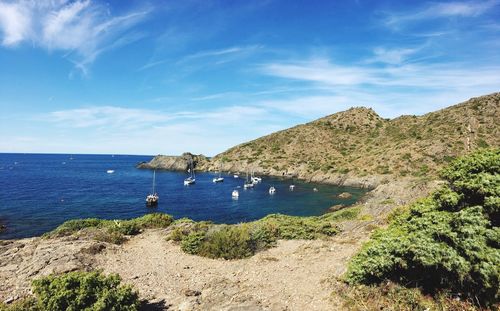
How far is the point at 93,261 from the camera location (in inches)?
568

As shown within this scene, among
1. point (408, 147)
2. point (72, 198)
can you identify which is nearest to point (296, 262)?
point (72, 198)

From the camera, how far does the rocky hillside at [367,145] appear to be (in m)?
83.9

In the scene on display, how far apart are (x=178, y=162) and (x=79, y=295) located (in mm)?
143386

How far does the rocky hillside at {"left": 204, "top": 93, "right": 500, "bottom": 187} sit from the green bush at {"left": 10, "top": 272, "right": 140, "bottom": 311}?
69.8 m

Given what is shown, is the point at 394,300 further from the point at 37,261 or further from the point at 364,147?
the point at 364,147

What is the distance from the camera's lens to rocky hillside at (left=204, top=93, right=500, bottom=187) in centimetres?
8386

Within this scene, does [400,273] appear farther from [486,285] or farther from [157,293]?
[157,293]

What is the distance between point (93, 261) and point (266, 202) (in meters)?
54.4

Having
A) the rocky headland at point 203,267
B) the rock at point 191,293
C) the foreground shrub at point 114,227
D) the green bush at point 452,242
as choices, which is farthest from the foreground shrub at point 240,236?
the green bush at point 452,242

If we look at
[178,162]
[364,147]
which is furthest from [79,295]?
[178,162]

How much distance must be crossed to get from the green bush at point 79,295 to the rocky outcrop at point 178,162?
13589 centimetres

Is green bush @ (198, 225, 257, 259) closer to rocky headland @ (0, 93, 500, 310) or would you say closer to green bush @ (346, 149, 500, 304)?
rocky headland @ (0, 93, 500, 310)

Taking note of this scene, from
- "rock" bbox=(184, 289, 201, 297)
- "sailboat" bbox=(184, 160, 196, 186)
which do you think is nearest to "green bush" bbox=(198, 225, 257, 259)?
"rock" bbox=(184, 289, 201, 297)

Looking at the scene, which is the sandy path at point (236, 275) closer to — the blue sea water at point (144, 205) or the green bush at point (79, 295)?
the green bush at point (79, 295)
